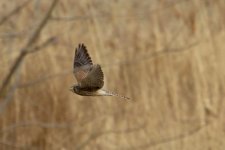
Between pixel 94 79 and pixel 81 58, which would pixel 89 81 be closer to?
pixel 94 79

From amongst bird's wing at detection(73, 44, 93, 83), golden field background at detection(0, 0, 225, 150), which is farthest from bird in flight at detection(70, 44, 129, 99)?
golden field background at detection(0, 0, 225, 150)

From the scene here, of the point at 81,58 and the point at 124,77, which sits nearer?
the point at 81,58

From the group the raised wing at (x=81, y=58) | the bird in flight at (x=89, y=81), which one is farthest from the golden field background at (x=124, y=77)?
the bird in flight at (x=89, y=81)

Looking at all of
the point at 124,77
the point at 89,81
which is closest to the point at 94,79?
the point at 89,81

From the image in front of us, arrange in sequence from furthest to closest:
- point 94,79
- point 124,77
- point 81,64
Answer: point 124,77 → point 81,64 → point 94,79

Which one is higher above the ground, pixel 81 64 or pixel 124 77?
pixel 124 77

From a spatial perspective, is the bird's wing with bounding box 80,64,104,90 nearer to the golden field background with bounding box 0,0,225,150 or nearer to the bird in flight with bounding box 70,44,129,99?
the bird in flight with bounding box 70,44,129,99
